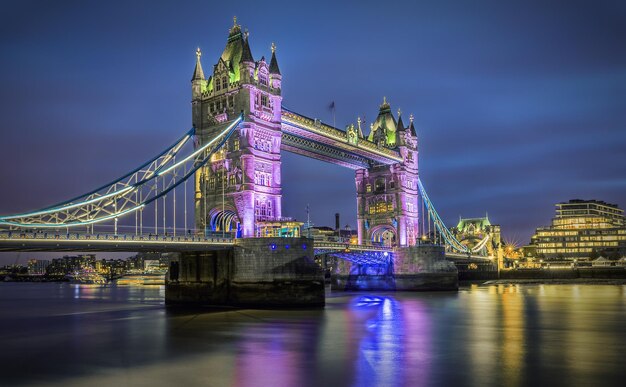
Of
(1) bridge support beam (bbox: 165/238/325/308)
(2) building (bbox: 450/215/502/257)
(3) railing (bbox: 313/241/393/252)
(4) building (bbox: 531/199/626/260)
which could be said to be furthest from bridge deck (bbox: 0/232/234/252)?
(4) building (bbox: 531/199/626/260)

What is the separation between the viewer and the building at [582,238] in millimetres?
138625

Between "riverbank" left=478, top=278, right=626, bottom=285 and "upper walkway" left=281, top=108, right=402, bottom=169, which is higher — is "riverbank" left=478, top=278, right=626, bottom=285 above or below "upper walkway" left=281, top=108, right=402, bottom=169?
below

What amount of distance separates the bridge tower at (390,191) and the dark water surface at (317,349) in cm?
2823

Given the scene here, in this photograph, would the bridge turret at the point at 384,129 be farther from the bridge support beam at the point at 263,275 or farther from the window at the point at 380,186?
the bridge support beam at the point at 263,275

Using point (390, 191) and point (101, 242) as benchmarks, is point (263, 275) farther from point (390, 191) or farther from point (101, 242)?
point (390, 191)

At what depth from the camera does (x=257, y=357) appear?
21.5 m

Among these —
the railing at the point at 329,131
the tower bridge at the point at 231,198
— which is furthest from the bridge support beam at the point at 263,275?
the railing at the point at 329,131

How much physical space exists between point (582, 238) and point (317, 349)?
134 meters

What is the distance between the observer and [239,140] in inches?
1698

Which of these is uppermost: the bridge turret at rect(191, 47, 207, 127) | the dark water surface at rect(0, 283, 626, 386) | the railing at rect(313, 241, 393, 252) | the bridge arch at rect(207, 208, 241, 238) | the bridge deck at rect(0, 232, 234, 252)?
the bridge turret at rect(191, 47, 207, 127)

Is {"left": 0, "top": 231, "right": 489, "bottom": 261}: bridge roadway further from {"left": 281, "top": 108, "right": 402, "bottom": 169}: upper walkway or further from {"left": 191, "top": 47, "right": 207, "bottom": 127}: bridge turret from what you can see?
{"left": 281, "top": 108, "right": 402, "bottom": 169}: upper walkway

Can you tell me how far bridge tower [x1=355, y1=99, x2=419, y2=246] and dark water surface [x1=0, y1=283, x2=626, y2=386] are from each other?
2823 cm

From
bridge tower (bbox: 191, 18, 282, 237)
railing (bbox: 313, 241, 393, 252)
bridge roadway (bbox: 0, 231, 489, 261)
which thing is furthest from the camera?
railing (bbox: 313, 241, 393, 252)

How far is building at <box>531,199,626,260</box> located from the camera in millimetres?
138625
